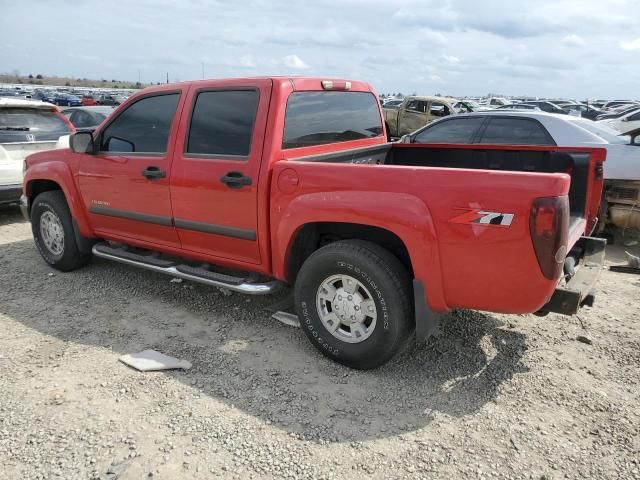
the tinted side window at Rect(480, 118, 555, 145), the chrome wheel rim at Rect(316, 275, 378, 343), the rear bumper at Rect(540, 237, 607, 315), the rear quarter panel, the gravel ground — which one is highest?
the tinted side window at Rect(480, 118, 555, 145)

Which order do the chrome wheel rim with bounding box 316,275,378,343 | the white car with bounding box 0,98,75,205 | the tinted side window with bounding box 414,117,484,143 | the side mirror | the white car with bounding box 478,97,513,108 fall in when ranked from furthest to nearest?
the white car with bounding box 478,97,513,108, the tinted side window with bounding box 414,117,484,143, the white car with bounding box 0,98,75,205, the side mirror, the chrome wheel rim with bounding box 316,275,378,343

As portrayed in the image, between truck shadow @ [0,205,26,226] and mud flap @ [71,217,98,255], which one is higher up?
mud flap @ [71,217,98,255]

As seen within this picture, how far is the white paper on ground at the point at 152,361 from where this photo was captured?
3.40 metres

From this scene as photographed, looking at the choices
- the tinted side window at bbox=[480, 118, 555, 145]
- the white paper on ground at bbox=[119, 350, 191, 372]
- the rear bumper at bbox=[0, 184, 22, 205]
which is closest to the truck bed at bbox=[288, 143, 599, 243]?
the white paper on ground at bbox=[119, 350, 191, 372]

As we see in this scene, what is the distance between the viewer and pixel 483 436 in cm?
273

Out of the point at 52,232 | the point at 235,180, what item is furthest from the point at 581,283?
the point at 52,232

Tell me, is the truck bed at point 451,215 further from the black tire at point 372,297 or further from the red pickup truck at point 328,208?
the black tire at point 372,297

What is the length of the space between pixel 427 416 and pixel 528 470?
604 millimetres

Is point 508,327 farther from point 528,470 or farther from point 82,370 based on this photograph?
point 82,370

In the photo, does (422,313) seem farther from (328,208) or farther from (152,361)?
(152,361)

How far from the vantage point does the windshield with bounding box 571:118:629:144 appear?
6.26m

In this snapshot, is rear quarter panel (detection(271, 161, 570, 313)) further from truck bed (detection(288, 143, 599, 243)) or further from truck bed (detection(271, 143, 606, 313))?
truck bed (detection(288, 143, 599, 243))

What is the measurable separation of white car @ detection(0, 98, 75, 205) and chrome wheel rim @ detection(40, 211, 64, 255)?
2187mm

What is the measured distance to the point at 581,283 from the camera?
3152 mm
